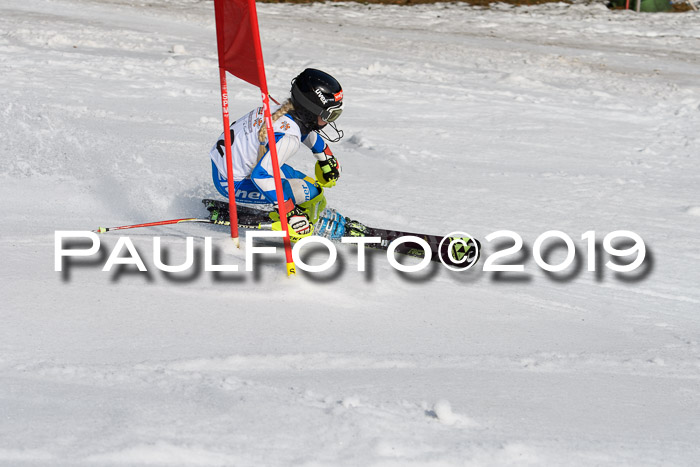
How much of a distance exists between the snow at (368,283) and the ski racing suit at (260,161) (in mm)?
461

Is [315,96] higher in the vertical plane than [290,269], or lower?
higher

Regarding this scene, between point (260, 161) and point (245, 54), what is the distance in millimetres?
774

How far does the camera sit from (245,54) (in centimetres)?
485

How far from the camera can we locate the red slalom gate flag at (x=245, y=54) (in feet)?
15.2

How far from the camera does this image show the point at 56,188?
664cm

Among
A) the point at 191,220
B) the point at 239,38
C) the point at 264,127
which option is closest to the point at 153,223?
→ the point at 191,220

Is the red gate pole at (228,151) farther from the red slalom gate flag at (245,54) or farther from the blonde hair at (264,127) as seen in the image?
the blonde hair at (264,127)

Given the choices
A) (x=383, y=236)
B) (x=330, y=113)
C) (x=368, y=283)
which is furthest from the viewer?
(x=383, y=236)

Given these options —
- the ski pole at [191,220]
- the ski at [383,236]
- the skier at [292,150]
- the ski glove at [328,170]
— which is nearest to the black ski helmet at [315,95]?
the skier at [292,150]

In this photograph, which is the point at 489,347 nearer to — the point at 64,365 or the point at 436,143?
the point at 64,365

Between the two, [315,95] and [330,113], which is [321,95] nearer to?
[315,95]

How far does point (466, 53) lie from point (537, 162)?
15.1 feet

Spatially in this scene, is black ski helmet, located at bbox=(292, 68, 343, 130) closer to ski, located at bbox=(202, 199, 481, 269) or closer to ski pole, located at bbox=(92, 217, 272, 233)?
ski, located at bbox=(202, 199, 481, 269)

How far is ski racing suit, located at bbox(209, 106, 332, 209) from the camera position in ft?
17.5
